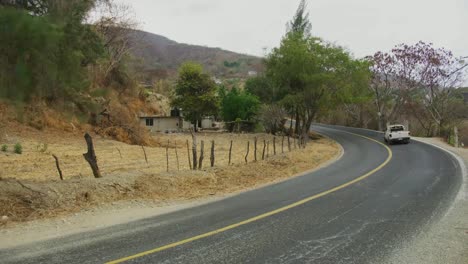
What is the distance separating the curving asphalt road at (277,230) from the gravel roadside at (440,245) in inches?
8.1

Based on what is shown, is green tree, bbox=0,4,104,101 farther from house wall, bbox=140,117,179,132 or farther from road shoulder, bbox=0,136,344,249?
house wall, bbox=140,117,179,132

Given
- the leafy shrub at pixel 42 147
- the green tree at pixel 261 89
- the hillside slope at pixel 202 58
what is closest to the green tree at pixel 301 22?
the green tree at pixel 261 89

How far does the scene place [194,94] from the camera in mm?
53500

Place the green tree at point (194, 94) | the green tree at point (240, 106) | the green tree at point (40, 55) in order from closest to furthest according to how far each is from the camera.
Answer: the green tree at point (40, 55)
the green tree at point (240, 106)
the green tree at point (194, 94)

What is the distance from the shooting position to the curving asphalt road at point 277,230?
21.2 feet

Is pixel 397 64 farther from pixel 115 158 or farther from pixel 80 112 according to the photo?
pixel 80 112

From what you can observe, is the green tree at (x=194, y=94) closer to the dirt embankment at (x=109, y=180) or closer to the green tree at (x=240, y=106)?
the green tree at (x=240, y=106)

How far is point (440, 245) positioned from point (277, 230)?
300 centimetres

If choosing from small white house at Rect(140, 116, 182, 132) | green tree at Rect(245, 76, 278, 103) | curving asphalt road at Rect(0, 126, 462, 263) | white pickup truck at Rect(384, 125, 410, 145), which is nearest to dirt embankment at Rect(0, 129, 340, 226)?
curving asphalt road at Rect(0, 126, 462, 263)

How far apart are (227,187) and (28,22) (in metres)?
8.47

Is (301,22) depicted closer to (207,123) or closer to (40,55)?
(207,123)

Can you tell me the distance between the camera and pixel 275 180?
51.6ft

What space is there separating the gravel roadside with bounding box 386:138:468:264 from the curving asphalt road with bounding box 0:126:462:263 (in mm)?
207

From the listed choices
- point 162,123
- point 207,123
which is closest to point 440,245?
point 162,123
